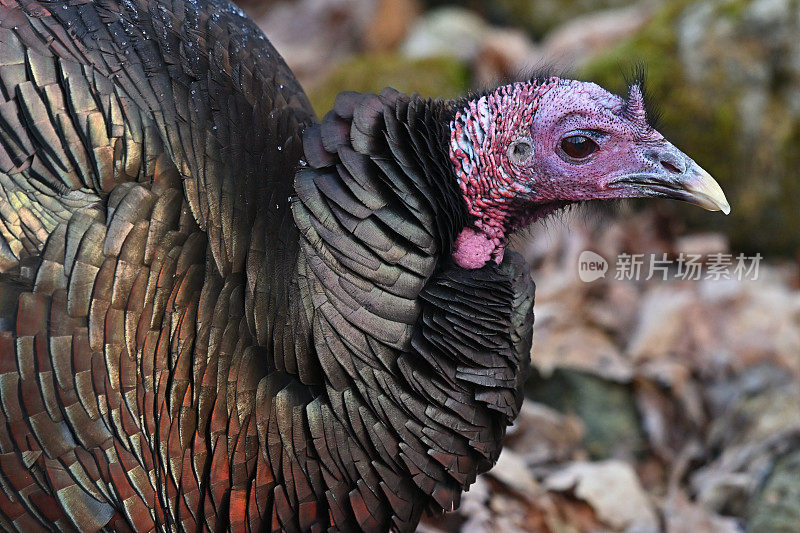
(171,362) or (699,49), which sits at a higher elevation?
(699,49)

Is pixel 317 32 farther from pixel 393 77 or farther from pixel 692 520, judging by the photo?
pixel 692 520

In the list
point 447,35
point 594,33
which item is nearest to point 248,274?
point 594,33

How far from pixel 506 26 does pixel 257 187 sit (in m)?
6.05

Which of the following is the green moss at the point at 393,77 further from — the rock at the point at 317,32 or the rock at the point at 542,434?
the rock at the point at 542,434

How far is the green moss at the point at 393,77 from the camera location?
6000 millimetres

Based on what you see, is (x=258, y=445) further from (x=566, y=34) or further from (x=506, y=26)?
(x=506, y=26)

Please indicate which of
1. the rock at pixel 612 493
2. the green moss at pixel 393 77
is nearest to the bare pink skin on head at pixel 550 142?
the rock at pixel 612 493

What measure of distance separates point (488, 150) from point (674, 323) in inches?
105

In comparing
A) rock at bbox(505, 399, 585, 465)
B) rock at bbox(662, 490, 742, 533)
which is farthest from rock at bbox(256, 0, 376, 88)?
rock at bbox(662, 490, 742, 533)

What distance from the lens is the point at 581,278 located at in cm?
493

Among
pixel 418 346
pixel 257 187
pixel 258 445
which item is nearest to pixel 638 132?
pixel 418 346

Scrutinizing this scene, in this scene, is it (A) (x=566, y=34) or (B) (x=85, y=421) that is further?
(A) (x=566, y=34)

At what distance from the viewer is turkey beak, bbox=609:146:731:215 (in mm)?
2275

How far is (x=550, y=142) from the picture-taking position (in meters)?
2.32
